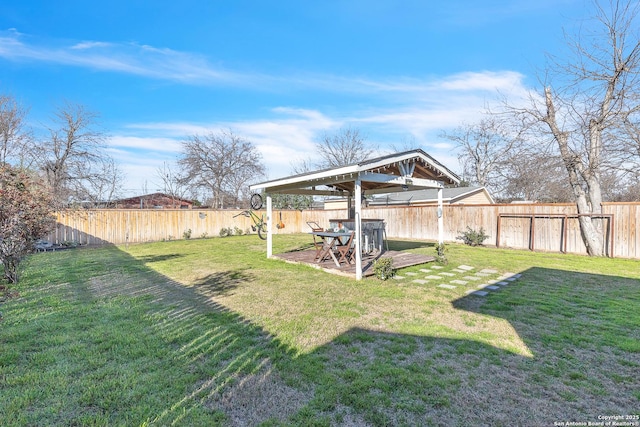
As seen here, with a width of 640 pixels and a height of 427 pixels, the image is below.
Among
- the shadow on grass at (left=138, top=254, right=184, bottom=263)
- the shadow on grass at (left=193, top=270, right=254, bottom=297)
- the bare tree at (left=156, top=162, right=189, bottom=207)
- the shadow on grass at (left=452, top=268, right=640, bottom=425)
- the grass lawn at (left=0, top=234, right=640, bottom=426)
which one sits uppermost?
the bare tree at (left=156, top=162, right=189, bottom=207)

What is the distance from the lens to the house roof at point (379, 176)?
582cm

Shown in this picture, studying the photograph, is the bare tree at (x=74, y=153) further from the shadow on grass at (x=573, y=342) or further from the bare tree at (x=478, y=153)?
the bare tree at (x=478, y=153)

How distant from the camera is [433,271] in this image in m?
6.35

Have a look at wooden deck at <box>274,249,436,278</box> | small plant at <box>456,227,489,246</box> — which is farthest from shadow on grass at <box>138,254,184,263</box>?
small plant at <box>456,227,489,246</box>

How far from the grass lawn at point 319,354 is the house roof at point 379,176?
2.19m

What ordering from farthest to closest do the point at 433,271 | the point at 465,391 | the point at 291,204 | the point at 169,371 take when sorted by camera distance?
1. the point at 291,204
2. the point at 433,271
3. the point at 169,371
4. the point at 465,391

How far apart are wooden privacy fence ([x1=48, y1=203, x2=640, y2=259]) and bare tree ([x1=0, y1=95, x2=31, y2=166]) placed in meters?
3.59

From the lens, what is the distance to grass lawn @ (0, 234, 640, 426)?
6.32 feet

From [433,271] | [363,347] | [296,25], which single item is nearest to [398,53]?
[296,25]

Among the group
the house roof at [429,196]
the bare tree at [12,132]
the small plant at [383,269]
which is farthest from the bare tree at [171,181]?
the small plant at [383,269]

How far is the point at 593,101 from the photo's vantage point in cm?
807

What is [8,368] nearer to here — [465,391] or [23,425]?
[23,425]

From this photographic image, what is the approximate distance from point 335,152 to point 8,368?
24.3m

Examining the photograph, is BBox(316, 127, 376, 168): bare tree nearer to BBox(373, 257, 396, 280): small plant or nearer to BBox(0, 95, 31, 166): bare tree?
BBox(0, 95, 31, 166): bare tree
